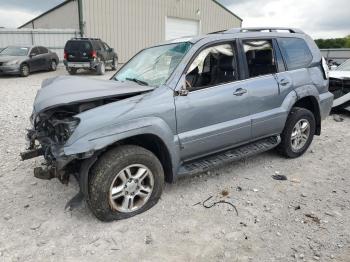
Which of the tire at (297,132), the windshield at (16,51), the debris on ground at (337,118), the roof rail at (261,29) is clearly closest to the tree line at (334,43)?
the windshield at (16,51)

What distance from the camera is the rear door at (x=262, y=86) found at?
172 inches

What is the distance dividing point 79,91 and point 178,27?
2206 centimetres

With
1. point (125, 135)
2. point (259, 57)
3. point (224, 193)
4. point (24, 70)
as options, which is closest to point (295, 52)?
point (259, 57)

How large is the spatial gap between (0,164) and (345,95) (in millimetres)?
7120

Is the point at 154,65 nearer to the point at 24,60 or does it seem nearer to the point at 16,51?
the point at 24,60

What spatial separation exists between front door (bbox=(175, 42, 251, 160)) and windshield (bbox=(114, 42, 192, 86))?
215mm

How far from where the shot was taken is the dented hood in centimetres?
337

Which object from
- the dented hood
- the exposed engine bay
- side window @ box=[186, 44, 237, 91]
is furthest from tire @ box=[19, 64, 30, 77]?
side window @ box=[186, 44, 237, 91]

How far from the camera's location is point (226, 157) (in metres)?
4.26

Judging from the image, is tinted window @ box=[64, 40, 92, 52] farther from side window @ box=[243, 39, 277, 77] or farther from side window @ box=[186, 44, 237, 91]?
side window @ box=[186, 44, 237, 91]

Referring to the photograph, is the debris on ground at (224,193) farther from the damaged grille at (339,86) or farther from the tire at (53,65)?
the tire at (53,65)

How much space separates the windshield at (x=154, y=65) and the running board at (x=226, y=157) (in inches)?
40.3

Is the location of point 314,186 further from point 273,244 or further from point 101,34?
point 101,34

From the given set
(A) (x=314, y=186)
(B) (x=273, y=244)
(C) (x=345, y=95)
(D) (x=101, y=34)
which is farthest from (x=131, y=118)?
(D) (x=101, y=34)
